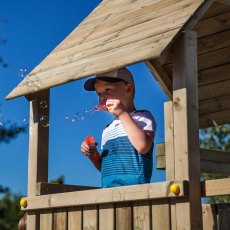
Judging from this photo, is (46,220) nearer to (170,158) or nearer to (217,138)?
(170,158)

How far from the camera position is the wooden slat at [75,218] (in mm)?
4871

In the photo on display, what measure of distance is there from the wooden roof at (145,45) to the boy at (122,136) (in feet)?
0.99

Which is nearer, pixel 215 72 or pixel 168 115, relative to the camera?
pixel 168 115

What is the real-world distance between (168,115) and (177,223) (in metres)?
1.95

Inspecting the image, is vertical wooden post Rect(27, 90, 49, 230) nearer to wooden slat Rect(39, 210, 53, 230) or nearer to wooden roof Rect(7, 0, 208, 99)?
wooden slat Rect(39, 210, 53, 230)

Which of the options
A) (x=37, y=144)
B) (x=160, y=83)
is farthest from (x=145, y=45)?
(x=160, y=83)

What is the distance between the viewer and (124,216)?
4.48 metres

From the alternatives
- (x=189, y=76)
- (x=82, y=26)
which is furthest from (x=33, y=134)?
(x=189, y=76)

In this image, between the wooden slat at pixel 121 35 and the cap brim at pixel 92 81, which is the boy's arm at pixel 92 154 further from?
the wooden slat at pixel 121 35

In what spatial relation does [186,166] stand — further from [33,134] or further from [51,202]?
[33,134]

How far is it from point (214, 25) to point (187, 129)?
1738mm

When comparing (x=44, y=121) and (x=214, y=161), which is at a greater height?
(x=44, y=121)

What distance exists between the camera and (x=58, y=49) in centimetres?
564

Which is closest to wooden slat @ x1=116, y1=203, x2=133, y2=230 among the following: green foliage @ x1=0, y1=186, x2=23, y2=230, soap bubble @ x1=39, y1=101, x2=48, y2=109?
soap bubble @ x1=39, y1=101, x2=48, y2=109
